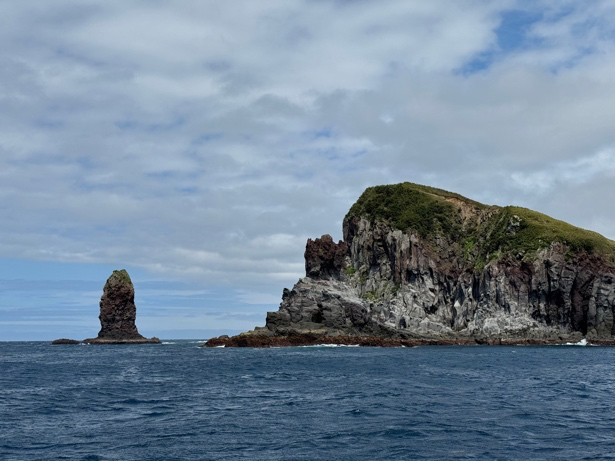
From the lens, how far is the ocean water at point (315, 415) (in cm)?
3058

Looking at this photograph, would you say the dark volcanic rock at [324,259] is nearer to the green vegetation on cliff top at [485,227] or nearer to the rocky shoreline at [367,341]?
the rocky shoreline at [367,341]

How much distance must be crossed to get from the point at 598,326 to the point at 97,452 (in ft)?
487

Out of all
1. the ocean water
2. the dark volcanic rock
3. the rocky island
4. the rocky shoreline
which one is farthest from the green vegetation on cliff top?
the ocean water

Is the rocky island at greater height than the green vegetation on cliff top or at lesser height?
lesser

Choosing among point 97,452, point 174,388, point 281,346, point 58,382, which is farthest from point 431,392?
point 281,346

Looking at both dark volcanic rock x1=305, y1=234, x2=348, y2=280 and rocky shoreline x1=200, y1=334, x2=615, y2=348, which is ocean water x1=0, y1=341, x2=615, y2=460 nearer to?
rocky shoreline x1=200, y1=334, x2=615, y2=348

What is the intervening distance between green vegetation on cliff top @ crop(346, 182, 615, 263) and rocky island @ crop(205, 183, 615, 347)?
0.35 metres

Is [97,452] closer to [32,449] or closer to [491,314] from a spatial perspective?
[32,449]

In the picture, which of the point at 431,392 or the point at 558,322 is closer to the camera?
the point at 431,392

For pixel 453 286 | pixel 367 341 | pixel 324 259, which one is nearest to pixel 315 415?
pixel 367 341

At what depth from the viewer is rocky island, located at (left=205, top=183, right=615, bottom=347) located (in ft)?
479

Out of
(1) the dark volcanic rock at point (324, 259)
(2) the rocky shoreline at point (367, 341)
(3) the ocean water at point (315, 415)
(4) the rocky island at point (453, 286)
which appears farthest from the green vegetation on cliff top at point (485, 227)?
(3) the ocean water at point (315, 415)

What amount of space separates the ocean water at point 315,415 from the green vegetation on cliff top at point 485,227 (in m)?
98.9

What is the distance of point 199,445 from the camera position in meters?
32.2
